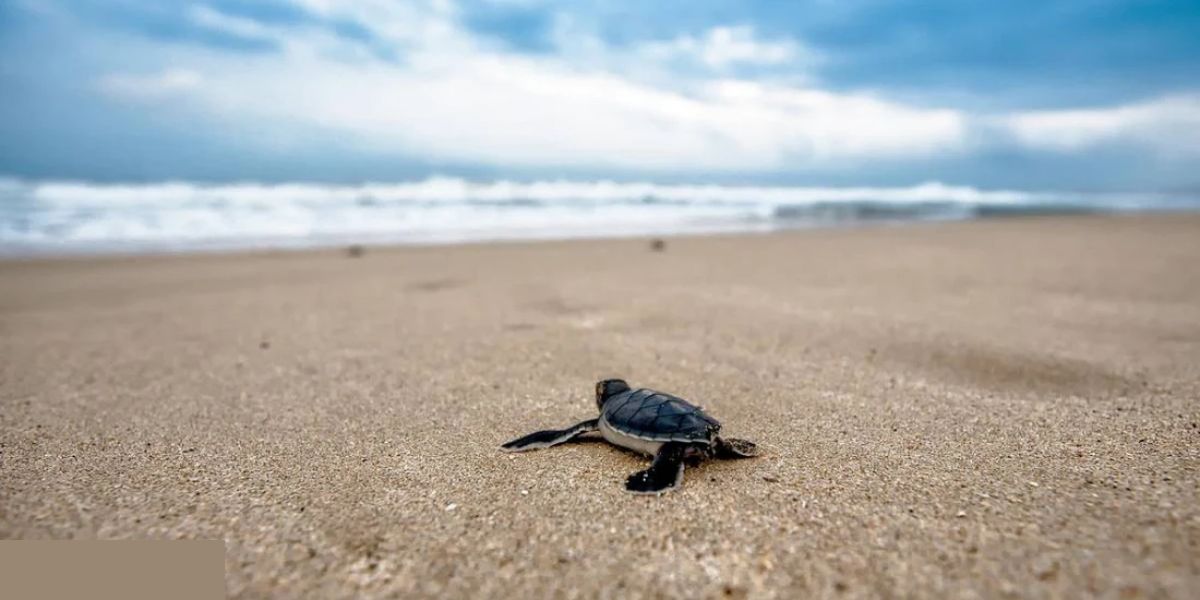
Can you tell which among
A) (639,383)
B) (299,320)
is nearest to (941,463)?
(639,383)

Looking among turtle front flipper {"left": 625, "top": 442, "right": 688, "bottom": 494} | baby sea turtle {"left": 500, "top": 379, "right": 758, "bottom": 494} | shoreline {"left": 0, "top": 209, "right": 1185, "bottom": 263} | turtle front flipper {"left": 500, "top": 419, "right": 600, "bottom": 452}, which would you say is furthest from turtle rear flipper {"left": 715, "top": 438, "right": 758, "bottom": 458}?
shoreline {"left": 0, "top": 209, "right": 1185, "bottom": 263}

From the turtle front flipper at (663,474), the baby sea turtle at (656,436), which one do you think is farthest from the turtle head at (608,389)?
the turtle front flipper at (663,474)

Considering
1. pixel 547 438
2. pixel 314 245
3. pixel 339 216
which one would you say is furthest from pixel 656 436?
pixel 339 216

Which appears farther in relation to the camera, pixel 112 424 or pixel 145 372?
pixel 145 372

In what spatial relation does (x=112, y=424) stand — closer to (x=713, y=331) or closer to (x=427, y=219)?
(x=713, y=331)

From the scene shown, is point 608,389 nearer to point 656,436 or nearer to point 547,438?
point 547,438

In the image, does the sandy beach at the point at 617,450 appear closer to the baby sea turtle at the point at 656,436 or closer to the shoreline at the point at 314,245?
the baby sea turtle at the point at 656,436
